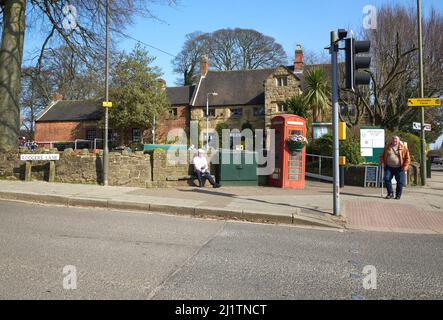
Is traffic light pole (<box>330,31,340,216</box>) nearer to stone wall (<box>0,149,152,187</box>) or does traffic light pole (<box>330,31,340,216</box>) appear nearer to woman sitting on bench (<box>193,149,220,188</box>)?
woman sitting on bench (<box>193,149,220,188</box>)

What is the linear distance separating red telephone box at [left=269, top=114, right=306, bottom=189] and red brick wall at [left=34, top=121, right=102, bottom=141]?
121ft

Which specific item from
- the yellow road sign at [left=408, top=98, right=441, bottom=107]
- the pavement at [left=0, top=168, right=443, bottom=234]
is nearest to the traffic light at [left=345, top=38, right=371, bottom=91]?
the pavement at [left=0, top=168, right=443, bottom=234]

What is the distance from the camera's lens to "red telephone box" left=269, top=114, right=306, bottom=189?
44.9 feet

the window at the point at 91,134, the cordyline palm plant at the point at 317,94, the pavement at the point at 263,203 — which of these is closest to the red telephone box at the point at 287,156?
the pavement at the point at 263,203

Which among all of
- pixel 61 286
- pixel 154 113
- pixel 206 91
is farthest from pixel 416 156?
pixel 206 91

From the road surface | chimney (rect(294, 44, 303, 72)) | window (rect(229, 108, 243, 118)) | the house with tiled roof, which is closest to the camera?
the road surface

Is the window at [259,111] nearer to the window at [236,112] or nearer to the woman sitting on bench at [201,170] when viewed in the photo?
the window at [236,112]

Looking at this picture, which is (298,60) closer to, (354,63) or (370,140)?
(370,140)

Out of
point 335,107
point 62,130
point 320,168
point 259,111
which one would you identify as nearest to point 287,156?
point 320,168

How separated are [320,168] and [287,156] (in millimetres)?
4449

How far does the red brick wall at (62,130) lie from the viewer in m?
47.2

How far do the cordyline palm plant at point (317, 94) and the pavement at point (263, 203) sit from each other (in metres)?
15.5

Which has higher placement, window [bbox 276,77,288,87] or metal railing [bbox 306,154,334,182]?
window [bbox 276,77,288,87]

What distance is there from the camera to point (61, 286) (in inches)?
169
